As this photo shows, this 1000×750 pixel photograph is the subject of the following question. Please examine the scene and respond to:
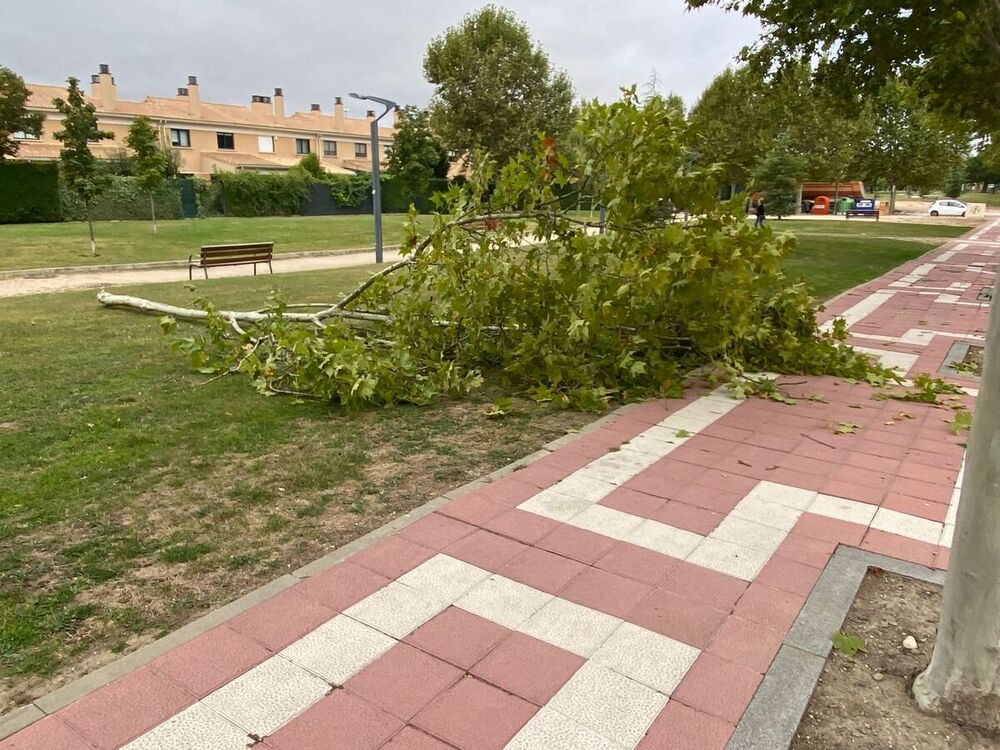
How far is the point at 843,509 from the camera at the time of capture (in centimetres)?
399

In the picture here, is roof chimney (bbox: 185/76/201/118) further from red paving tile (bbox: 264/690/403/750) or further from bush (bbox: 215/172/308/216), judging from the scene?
red paving tile (bbox: 264/690/403/750)

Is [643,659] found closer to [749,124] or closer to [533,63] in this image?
[749,124]

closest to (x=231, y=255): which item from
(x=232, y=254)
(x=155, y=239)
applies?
(x=232, y=254)

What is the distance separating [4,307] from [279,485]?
9.47m

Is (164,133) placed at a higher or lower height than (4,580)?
higher

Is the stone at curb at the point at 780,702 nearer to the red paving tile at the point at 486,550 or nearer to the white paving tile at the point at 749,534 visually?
the white paving tile at the point at 749,534

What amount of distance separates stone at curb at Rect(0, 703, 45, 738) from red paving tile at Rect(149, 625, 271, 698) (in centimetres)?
36

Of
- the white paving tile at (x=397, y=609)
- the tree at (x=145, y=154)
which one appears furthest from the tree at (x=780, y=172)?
the white paving tile at (x=397, y=609)

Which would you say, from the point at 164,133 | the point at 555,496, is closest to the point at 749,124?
the point at 555,496

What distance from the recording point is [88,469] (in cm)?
443

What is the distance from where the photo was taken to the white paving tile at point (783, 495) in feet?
13.4

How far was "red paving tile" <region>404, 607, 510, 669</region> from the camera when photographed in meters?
2.66

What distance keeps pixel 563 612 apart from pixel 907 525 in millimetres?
2073

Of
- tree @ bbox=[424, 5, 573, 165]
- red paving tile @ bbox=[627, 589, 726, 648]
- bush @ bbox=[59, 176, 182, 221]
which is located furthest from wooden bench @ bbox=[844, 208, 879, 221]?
red paving tile @ bbox=[627, 589, 726, 648]
